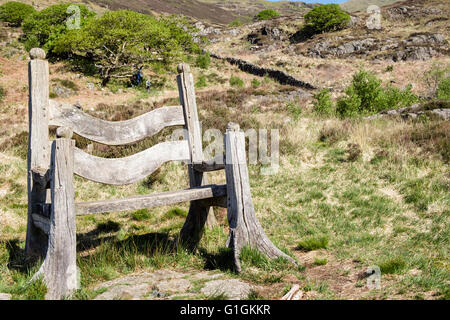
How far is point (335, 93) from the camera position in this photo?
27297 millimetres

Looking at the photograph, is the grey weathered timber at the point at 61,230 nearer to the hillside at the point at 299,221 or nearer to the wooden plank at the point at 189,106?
the hillside at the point at 299,221

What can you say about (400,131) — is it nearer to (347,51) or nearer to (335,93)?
(335,93)

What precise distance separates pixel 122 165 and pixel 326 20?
180ft

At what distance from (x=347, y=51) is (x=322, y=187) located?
40631 mm

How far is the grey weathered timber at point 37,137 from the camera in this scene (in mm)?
3582

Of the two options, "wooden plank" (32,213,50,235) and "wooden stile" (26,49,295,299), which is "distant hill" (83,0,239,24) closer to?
"wooden stile" (26,49,295,299)

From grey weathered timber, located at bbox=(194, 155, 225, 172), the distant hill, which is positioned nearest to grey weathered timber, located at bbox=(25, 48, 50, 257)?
grey weathered timber, located at bbox=(194, 155, 225, 172)

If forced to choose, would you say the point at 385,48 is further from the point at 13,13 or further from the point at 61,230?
the point at 61,230

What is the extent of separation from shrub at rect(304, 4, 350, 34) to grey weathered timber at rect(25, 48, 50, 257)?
53.5 m

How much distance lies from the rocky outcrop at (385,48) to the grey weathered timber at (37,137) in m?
39.7

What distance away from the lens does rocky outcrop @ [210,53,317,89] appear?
31.0m

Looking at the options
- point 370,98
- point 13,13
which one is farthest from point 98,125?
point 13,13
